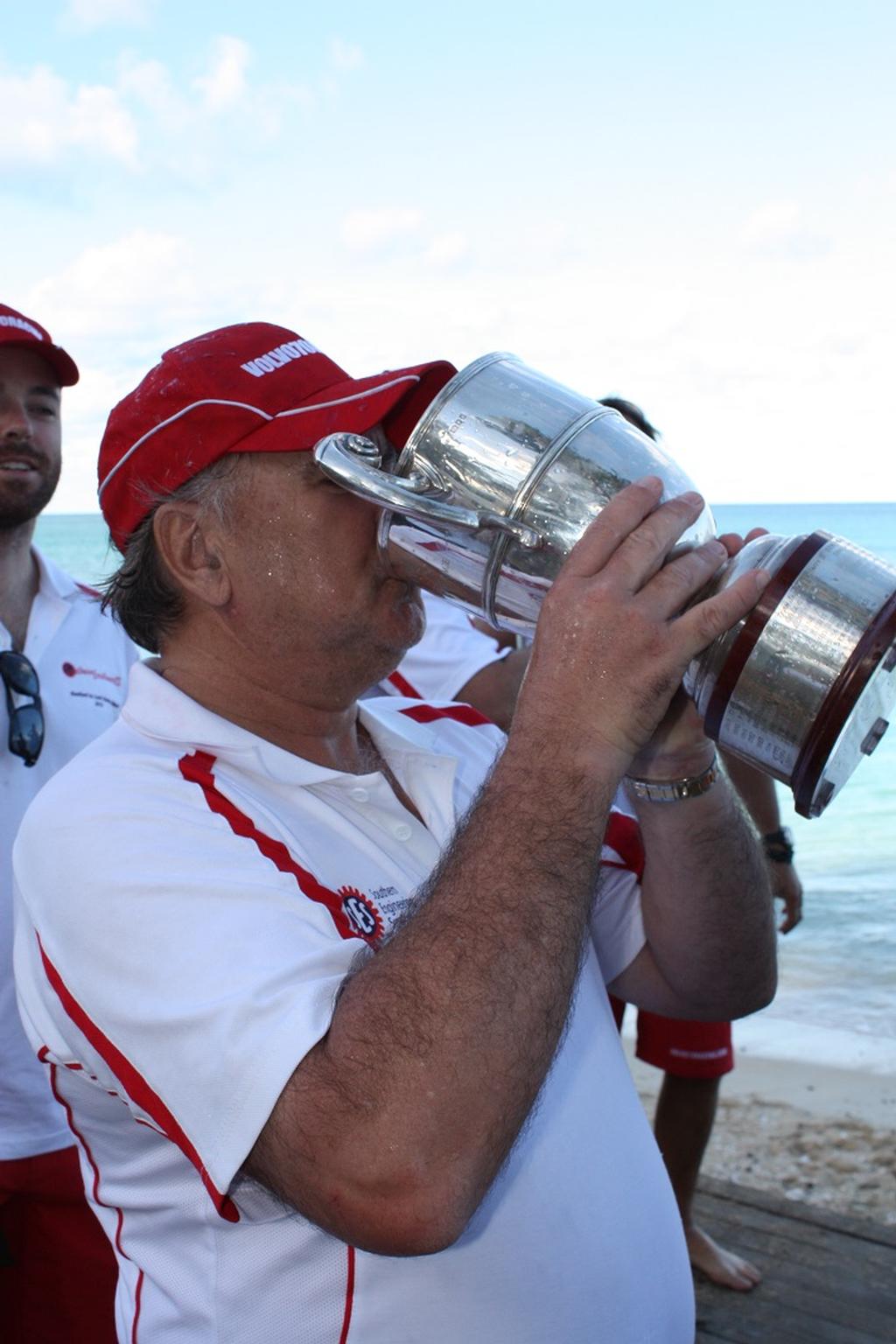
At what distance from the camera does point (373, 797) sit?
151 centimetres

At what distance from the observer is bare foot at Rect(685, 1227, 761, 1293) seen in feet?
9.57

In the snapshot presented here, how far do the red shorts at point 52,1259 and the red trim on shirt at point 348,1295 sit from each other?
1.27 m

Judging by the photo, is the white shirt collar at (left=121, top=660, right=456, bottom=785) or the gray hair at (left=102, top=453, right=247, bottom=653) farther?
the gray hair at (left=102, top=453, right=247, bottom=653)

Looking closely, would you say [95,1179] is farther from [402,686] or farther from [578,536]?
[402,686]

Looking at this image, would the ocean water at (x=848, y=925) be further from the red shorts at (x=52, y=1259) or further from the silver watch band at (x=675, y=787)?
the red shorts at (x=52, y=1259)

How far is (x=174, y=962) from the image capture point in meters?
1.13

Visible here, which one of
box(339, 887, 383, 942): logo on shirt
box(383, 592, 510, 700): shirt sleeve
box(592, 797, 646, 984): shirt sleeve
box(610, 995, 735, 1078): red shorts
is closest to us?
box(339, 887, 383, 942): logo on shirt

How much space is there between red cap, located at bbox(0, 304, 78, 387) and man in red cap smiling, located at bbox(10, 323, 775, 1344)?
1.57 metres

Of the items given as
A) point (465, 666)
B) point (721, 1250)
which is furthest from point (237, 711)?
point (721, 1250)

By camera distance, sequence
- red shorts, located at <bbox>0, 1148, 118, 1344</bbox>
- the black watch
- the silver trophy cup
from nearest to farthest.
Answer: the silver trophy cup → red shorts, located at <bbox>0, 1148, 118, 1344</bbox> → the black watch

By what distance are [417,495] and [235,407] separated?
0.36m

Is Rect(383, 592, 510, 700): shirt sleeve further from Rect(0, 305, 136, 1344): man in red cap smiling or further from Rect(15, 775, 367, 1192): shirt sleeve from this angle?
Rect(15, 775, 367, 1192): shirt sleeve

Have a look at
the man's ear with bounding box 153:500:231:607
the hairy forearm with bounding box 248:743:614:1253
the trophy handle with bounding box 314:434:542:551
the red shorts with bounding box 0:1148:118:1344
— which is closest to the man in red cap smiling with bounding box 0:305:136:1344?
the red shorts with bounding box 0:1148:118:1344

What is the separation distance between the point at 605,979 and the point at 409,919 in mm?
758
